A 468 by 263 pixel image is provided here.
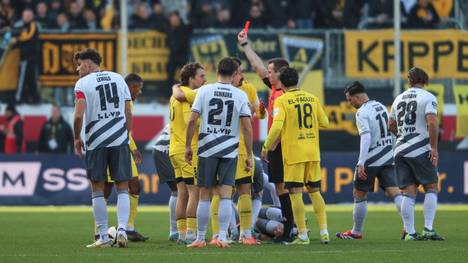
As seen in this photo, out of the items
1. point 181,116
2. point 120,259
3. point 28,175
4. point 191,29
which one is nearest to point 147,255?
point 120,259

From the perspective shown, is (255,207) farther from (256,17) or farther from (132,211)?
(256,17)

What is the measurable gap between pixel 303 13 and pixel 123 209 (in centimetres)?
1545

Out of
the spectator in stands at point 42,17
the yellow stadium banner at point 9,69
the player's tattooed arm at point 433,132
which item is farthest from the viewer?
the spectator in stands at point 42,17

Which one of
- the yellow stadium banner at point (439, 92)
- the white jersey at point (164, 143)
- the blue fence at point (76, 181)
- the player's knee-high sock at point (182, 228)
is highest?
the yellow stadium banner at point (439, 92)

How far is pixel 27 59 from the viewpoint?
28.3 metres

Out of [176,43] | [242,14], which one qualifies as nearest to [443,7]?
[242,14]

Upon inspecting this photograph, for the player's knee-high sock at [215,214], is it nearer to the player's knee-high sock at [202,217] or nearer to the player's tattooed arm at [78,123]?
the player's knee-high sock at [202,217]

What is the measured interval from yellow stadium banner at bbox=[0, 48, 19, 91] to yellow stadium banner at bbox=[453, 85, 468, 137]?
9.66m

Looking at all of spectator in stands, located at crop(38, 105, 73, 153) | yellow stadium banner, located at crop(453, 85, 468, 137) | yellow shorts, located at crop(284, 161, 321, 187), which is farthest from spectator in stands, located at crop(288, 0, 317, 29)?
yellow shorts, located at crop(284, 161, 321, 187)

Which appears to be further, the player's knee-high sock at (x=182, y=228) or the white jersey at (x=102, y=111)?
the player's knee-high sock at (x=182, y=228)

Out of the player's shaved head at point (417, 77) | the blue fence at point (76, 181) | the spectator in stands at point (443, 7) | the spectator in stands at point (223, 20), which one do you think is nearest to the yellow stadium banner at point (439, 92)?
the spectator in stands at point (443, 7)

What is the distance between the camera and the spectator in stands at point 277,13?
96.2ft

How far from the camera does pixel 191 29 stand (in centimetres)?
2816

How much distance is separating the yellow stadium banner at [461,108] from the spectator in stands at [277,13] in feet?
13.5
